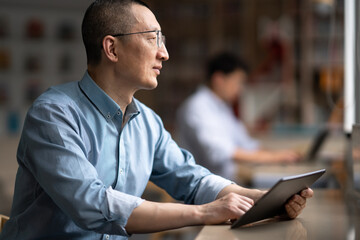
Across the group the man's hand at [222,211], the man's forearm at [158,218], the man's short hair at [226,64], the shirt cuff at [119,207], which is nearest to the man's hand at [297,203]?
the man's hand at [222,211]

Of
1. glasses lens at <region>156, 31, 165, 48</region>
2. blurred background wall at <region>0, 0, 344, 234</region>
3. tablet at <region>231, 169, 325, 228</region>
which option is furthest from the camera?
blurred background wall at <region>0, 0, 344, 234</region>

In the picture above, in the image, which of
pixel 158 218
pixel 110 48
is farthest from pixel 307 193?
pixel 110 48

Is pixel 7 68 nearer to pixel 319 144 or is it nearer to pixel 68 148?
pixel 319 144

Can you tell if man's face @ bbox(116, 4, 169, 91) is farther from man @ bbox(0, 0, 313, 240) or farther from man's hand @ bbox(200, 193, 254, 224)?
man's hand @ bbox(200, 193, 254, 224)

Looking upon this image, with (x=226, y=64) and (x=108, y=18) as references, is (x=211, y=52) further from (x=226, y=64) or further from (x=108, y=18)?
(x=108, y=18)

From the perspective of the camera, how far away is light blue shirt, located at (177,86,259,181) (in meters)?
2.98

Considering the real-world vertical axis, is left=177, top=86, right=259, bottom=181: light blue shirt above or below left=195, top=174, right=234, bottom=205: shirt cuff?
below

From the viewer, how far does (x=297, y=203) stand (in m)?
1.08

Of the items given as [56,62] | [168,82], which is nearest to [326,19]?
[168,82]

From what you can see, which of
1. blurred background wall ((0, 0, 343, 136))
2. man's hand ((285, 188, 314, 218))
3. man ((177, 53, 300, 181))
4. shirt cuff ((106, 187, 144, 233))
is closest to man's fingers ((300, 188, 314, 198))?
man's hand ((285, 188, 314, 218))

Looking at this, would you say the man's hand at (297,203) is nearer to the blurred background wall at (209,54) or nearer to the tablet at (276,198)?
the tablet at (276,198)

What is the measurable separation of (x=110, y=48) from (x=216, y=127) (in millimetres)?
1983

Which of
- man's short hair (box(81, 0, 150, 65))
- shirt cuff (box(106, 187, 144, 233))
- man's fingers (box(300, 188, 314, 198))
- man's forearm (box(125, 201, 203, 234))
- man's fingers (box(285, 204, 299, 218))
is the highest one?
man's short hair (box(81, 0, 150, 65))

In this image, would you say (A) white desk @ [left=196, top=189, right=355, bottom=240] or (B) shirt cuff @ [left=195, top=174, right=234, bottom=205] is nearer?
(A) white desk @ [left=196, top=189, right=355, bottom=240]
